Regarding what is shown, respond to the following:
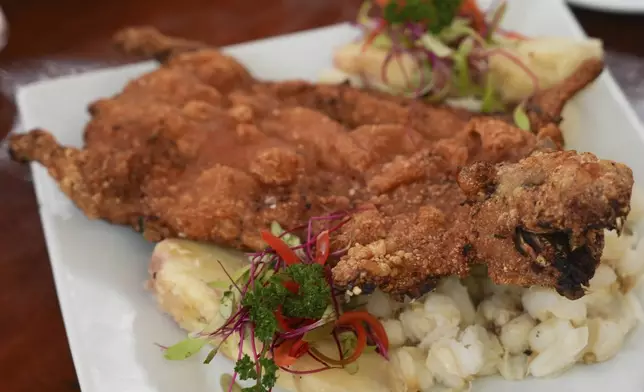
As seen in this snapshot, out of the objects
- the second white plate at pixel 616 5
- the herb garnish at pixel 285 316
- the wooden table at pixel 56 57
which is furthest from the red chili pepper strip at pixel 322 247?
the second white plate at pixel 616 5

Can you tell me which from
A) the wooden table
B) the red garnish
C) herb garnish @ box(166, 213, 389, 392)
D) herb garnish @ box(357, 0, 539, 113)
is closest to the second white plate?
the wooden table

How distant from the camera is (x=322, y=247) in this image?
2086mm

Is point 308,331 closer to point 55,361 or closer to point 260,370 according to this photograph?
point 260,370

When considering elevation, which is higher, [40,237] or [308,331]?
[308,331]

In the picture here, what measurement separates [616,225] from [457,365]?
2.33 feet

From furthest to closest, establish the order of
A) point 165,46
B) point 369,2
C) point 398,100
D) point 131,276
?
point 369,2, point 165,46, point 398,100, point 131,276

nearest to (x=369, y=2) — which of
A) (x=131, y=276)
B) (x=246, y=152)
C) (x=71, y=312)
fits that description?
(x=246, y=152)

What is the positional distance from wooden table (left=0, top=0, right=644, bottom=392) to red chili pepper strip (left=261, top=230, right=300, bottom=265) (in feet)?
3.34

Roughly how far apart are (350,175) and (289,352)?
74 centimetres

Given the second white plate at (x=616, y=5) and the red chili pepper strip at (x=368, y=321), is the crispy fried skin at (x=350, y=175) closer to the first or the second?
the red chili pepper strip at (x=368, y=321)

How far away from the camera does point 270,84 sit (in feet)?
9.50

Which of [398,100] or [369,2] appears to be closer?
[398,100]

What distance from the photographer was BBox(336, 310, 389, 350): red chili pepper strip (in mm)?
2064

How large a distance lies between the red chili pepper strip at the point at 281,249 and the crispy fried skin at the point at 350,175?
145mm
